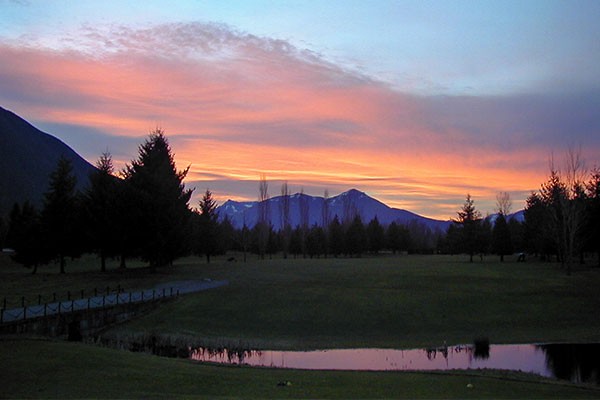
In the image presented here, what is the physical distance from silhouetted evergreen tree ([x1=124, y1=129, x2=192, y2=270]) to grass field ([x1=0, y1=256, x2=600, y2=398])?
306 cm

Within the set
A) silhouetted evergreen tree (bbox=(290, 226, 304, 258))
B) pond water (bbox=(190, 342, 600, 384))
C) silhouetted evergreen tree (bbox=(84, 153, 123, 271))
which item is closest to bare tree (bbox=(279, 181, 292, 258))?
silhouetted evergreen tree (bbox=(290, 226, 304, 258))

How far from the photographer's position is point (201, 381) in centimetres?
1648

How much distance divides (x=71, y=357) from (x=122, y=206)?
41591 mm

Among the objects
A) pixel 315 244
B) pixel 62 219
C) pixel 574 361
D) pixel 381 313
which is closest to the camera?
pixel 574 361

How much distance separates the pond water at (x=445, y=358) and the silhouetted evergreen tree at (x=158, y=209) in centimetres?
2998

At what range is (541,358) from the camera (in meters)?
28.2

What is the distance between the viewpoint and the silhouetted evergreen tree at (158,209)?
57125 millimetres

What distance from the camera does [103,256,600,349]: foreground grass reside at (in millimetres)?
33594

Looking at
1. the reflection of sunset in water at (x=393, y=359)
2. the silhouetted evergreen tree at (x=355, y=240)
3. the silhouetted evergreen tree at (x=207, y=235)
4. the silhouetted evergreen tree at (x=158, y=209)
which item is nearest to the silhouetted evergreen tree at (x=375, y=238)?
the silhouetted evergreen tree at (x=355, y=240)

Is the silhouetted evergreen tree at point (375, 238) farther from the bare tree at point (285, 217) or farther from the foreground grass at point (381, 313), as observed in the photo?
the foreground grass at point (381, 313)

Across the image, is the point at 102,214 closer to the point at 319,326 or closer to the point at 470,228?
the point at 319,326

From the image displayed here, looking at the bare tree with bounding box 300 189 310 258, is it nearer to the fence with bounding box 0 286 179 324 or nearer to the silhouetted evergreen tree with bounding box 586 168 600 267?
the silhouetted evergreen tree with bounding box 586 168 600 267

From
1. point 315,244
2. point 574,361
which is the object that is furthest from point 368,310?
point 315,244

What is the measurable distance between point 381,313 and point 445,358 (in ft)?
36.5
